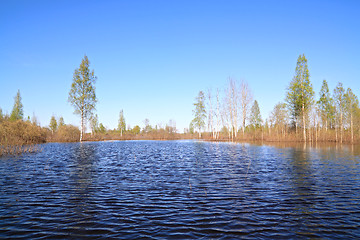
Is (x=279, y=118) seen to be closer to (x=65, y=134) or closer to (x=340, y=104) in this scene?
(x=340, y=104)

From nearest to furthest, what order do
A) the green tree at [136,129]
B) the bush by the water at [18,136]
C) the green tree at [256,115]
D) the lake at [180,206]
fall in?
1. the lake at [180,206]
2. the bush by the water at [18,136]
3. the green tree at [256,115]
4. the green tree at [136,129]

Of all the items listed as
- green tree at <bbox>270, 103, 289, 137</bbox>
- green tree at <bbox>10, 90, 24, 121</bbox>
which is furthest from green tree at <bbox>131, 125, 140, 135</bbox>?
green tree at <bbox>270, 103, 289, 137</bbox>

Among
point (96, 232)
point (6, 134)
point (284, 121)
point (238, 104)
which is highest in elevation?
point (238, 104)

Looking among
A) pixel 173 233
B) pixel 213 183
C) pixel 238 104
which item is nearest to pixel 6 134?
pixel 213 183

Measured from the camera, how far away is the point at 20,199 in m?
7.20

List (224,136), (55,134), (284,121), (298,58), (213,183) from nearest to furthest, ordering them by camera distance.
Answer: (213,183), (298,58), (55,134), (284,121), (224,136)

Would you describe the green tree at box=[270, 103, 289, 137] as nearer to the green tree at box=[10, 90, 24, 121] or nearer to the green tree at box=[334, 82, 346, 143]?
the green tree at box=[334, 82, 346, 143]

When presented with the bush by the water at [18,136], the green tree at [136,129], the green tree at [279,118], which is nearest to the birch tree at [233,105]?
the green tree at [279,118]

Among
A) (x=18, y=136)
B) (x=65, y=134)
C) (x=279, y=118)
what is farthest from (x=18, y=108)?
(x=279, y=118)

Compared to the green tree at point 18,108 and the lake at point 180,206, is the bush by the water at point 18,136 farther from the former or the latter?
the green tree at point 18,108

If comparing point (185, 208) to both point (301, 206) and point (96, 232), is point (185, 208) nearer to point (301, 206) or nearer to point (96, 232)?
point (96, 232)

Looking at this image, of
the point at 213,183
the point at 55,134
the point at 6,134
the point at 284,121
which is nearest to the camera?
the point at 213,183

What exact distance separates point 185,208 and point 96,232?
98.4 inches

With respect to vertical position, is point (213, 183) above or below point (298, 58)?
below
